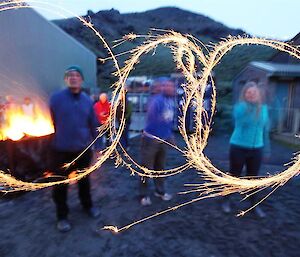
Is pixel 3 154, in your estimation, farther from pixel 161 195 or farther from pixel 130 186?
pixel 161 195

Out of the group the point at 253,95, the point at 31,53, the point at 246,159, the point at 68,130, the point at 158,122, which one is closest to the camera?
the point at 68,130

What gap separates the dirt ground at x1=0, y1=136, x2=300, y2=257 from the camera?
286cm

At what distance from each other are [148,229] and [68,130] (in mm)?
1411

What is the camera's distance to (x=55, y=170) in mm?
3305

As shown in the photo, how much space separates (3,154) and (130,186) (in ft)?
6.67

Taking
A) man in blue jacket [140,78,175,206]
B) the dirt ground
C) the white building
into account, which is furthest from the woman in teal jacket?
the white building

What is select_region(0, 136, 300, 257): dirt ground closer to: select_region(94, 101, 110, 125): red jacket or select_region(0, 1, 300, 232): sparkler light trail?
select_region(0, 1, 300, 232): sparkler light trail

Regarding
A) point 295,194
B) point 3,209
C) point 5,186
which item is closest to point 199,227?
point 295,194

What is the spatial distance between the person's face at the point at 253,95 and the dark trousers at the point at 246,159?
1.90 ft

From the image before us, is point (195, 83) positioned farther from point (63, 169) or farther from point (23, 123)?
point (23, 123)

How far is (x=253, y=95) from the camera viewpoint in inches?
133

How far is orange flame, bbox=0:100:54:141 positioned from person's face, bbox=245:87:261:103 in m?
3.50

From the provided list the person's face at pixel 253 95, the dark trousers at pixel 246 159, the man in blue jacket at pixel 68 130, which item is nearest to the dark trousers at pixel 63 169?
the man in blue jacket at pixel 68 130

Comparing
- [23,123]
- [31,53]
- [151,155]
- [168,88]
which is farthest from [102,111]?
[31,53]
